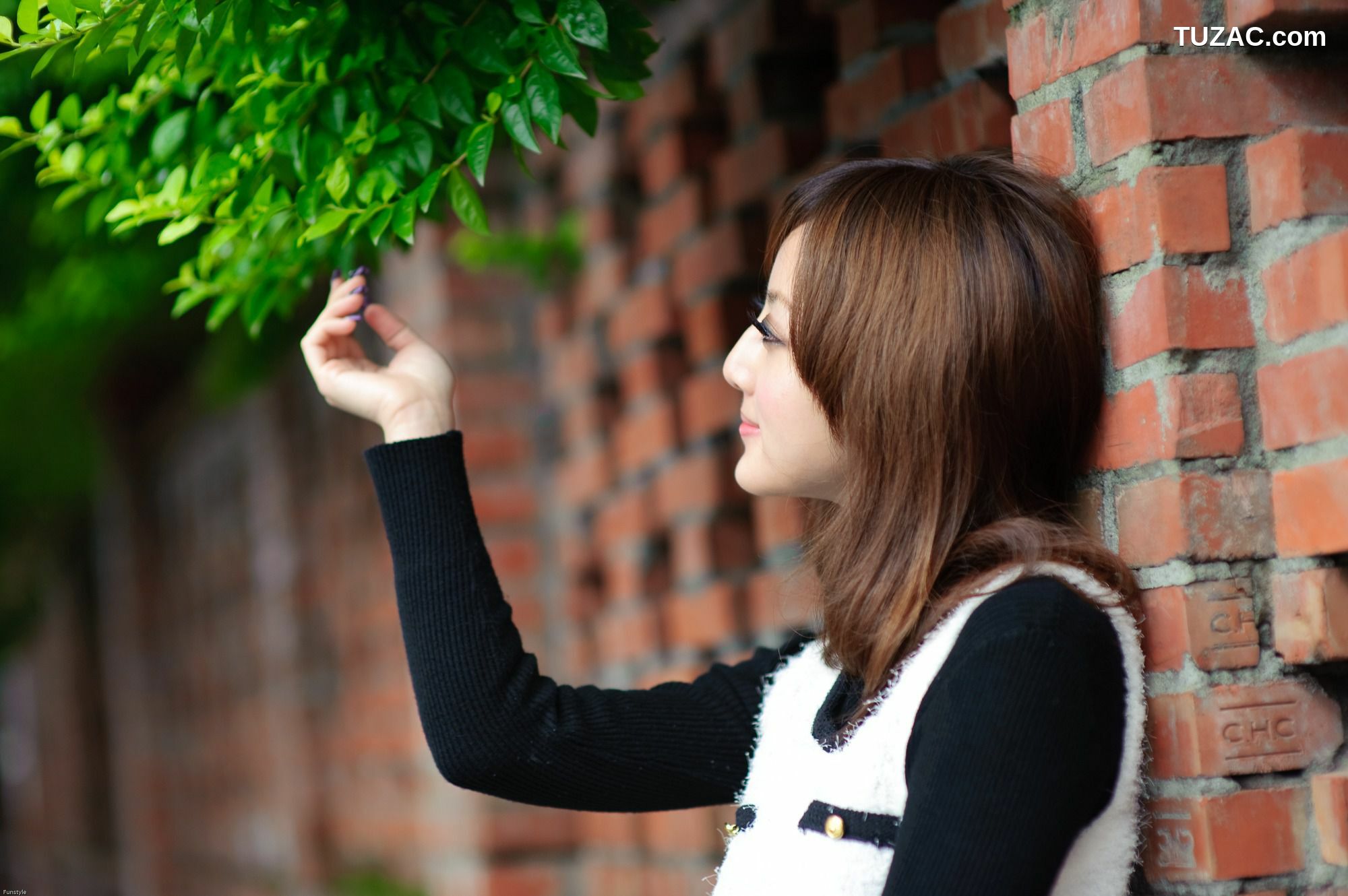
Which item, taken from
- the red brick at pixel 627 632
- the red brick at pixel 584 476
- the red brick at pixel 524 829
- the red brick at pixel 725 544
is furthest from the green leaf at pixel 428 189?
the red brick at pixel 524 829

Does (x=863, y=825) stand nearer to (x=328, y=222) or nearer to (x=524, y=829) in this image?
(x=328, y=222)

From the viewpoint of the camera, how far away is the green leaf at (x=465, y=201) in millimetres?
1381

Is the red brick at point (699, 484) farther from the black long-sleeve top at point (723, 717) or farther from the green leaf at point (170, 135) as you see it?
the green leaf at point (170, 135)

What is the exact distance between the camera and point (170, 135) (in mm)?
1431

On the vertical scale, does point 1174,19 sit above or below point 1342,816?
above

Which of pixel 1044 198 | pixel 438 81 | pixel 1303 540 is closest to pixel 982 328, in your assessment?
pixel 1044 198

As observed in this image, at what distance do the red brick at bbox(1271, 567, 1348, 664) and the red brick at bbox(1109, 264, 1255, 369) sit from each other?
201 millimetres

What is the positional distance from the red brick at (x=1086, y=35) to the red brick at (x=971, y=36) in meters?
0.14

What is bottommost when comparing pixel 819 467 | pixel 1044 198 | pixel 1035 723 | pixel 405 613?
pixel 1035 723

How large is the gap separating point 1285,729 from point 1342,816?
8 cm

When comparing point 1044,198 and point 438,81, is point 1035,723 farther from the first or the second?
point 438,81

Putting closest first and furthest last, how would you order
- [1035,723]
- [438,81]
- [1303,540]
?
[1035,723] → [1303,540] → [438,81]

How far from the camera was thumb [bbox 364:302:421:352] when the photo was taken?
1.55 m

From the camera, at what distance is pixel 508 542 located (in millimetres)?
3229
